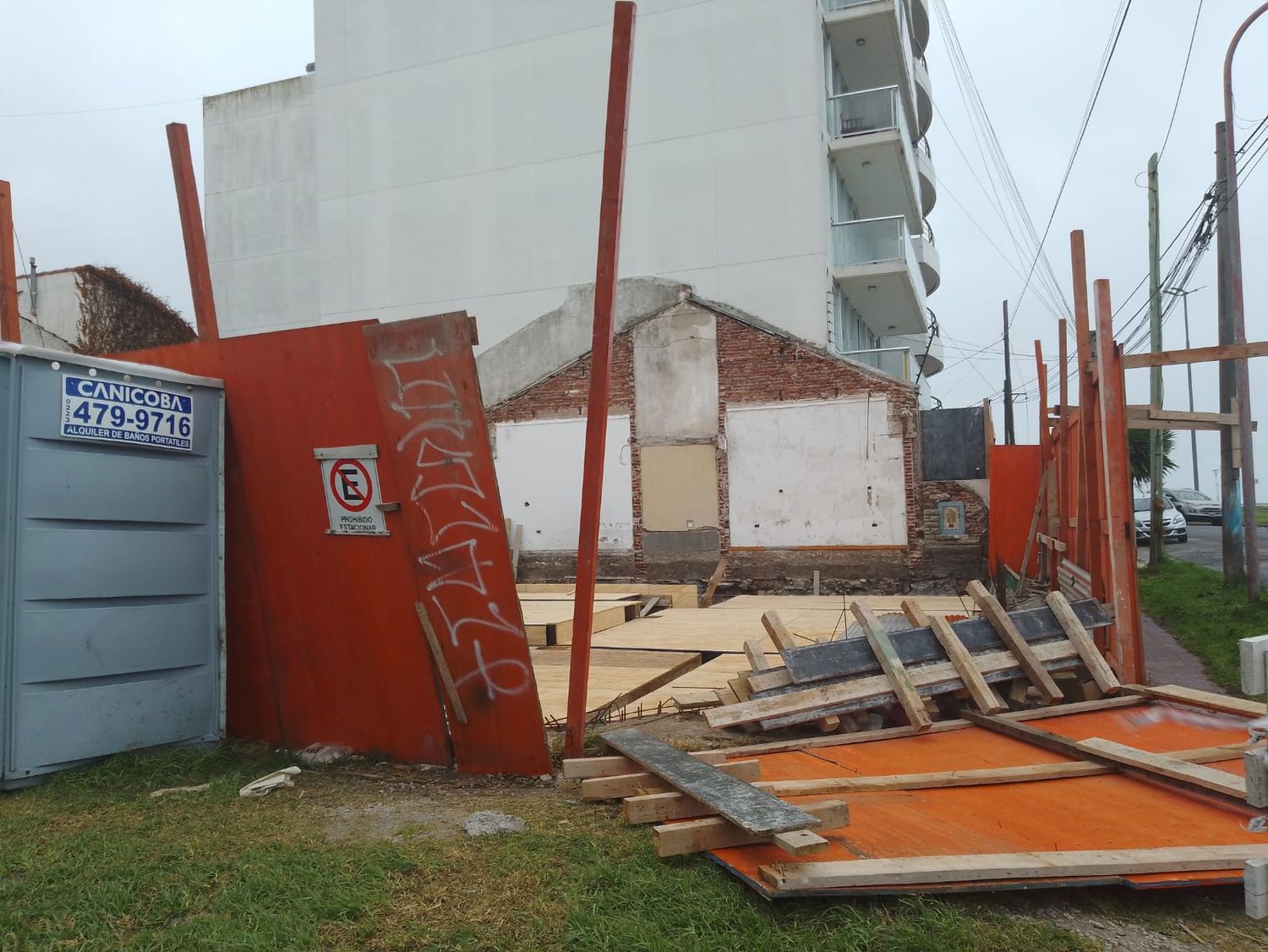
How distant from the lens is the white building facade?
20.1 m

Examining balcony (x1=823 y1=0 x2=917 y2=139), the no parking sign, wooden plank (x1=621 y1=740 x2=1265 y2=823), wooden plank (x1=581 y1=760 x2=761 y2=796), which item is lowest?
wooden plank (x1=621 y1=740 x2=1265 y2=823)

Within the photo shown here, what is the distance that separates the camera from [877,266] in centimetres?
2050

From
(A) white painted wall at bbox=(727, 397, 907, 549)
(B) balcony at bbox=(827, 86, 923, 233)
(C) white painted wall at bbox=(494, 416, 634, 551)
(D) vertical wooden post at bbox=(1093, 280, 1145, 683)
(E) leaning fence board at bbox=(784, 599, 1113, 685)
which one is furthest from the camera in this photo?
(B) balcony at bbox=(827, 86, 923, 233)

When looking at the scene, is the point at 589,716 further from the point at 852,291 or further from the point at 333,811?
the point at 852,291

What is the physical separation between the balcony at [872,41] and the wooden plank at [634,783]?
20391 millimetres

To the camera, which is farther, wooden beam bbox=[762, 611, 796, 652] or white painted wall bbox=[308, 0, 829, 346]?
white painted wall bbox=[308, 0, 829, 346]

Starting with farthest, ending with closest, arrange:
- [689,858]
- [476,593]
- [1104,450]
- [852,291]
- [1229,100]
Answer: [852,291] < [1229,100] < [1104,450] < [476,593] < [689,858]

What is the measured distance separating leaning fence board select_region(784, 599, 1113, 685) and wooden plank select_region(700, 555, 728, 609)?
8172 mm

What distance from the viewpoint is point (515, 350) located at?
21.2 m

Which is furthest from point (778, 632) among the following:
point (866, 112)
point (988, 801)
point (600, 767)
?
point (866, 112)

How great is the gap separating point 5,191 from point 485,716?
446cm

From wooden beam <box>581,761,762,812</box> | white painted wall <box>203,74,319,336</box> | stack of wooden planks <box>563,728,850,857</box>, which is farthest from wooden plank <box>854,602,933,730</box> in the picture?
white painted wall <box>203,74,319,336</box>

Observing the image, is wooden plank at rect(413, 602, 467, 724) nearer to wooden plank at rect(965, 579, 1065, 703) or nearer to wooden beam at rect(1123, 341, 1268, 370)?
wooden plank at rect(965, 579, 1065, 703)

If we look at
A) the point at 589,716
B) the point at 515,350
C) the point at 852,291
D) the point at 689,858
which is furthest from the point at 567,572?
the point at 689,858
